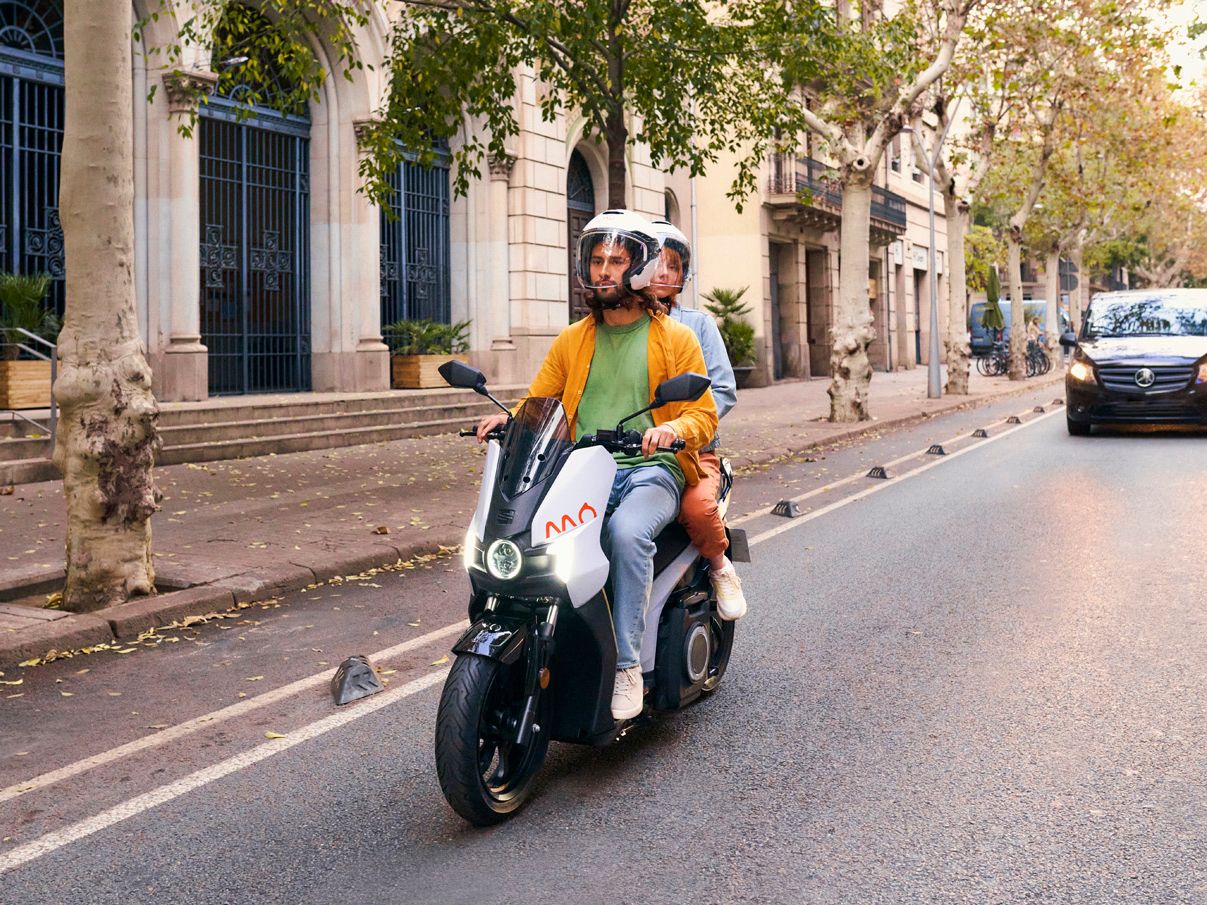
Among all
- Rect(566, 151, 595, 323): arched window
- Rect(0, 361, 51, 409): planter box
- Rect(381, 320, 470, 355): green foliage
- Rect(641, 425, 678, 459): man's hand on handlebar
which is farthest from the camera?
Rect(566, 151, 595, 323): arched window

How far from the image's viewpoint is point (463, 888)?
11.0 feet

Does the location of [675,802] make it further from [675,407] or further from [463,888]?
[675,407]

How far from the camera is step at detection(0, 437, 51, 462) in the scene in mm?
12055

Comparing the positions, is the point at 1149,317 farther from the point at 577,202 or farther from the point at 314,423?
the point at 577,202

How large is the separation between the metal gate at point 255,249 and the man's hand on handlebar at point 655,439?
46.5 feet

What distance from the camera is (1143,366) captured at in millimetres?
15922

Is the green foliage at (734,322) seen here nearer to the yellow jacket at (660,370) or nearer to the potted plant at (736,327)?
the potted plant at (736,327)

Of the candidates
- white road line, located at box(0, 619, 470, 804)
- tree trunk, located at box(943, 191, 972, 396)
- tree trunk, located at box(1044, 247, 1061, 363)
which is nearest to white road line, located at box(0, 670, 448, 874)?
white road line, located at box(0, 619, 470, 804)

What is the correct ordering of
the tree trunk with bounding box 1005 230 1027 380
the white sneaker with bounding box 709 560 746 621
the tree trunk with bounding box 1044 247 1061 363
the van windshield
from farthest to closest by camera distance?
the tree trunk with bounding box 1044 247 1061 363, the tree trunk with bounding box 1005 230 1027 380, the van windshield, the white sneaker with bounding box 709 560 746 621

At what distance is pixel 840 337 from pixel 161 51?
10.4m

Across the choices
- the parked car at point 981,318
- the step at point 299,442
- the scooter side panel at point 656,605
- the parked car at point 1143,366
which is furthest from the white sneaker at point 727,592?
the parked car at point 981,318

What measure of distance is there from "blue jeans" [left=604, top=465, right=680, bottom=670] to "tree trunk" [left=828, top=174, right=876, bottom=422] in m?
16.0

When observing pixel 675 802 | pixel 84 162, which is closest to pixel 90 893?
pixel 675 802

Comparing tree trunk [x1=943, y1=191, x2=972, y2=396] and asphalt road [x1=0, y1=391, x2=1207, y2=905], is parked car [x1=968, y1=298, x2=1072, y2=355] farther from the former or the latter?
asphalt road [x1=0, y1=391, x2=1207, y2=905]
